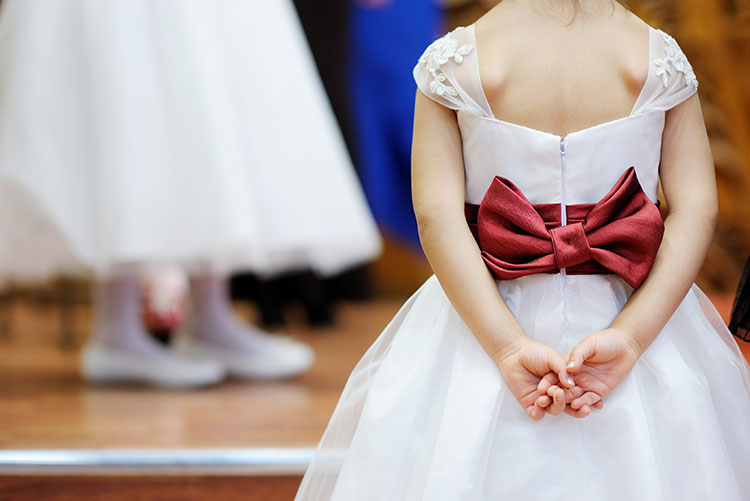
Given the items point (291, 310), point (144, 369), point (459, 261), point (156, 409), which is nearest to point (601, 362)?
point (459, 261)

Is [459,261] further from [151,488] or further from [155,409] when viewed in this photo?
[155,409]

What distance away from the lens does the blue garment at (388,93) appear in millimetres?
2627

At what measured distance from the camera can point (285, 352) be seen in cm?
175

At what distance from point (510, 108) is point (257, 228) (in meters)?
0.88

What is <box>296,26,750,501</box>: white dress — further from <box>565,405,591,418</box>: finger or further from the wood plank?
the wood plank

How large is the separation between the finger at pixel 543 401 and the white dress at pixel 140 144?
0.89 m

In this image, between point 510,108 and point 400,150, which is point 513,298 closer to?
point 510,108

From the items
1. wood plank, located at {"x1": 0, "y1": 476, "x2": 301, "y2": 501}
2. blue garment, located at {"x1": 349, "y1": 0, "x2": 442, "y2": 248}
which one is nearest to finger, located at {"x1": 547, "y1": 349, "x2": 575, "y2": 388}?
wood plank, located at {"x1": 0, "y1": 476, "x2": 301, "y2": 501}

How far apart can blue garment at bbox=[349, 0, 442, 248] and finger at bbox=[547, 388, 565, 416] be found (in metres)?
1.89

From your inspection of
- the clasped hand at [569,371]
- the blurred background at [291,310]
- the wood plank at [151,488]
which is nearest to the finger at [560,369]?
the clasped hand at [569,371]

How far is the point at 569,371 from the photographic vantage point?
0.70 metres

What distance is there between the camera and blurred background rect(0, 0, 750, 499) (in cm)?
116

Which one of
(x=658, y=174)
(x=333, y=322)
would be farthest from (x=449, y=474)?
(x=333, y=322)

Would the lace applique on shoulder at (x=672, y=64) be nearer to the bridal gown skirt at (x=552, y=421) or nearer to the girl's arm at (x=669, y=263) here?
A: the girl's arm at (x=669, y=263)
